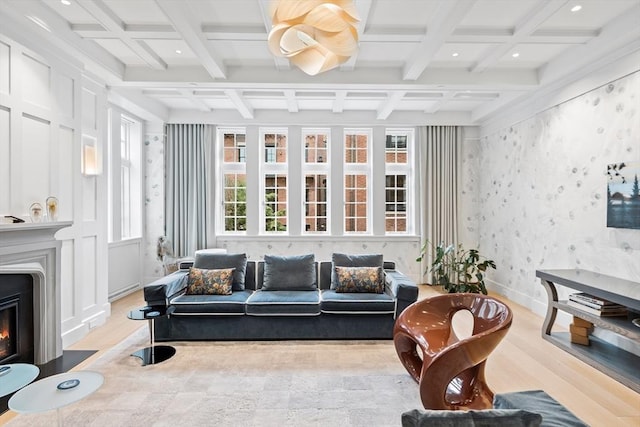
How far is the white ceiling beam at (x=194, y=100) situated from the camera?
5011 mm

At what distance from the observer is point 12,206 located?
2.89 metres

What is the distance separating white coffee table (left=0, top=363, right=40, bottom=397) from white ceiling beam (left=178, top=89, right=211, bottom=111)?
12.3 ft

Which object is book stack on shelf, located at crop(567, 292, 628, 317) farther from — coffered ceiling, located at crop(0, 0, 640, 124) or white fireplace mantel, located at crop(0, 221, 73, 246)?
white fireplace mantel, located at crop(0, 221, 73, 246)

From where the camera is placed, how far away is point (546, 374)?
3021mm

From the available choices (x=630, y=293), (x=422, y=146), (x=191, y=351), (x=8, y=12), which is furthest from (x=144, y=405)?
(x=422, y=146)

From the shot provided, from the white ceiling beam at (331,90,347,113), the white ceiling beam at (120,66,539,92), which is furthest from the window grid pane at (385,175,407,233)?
the white ceiling beam at (120,66,539,92)

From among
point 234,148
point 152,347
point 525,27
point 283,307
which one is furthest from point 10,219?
point 525,27

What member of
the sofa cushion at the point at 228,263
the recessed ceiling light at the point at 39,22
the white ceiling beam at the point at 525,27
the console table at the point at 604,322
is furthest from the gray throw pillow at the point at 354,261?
the recessed ceiling light at the point at 39,22

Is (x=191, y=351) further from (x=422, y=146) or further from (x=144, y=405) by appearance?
(x=422, y=146)

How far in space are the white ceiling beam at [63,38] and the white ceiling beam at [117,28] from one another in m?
0.36

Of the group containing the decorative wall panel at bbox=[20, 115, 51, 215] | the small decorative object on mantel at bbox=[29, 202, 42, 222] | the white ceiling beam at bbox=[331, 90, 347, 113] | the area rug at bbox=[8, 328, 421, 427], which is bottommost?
the area rug at bbox=[8, 328, 421, 427]

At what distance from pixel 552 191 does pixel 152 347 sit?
15.7 feet

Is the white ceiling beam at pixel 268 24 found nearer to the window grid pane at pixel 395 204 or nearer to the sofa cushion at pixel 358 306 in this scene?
the sofa cushion at pixel 358 306

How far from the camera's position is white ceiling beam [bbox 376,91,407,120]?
194 inches
